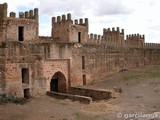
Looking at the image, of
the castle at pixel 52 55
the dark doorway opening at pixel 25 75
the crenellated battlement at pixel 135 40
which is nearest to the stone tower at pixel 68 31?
the castle at pixel 52 55

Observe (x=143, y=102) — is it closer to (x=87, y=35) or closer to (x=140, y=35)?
(x=87, y=35)

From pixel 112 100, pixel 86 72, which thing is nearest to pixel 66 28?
pixel 86 72

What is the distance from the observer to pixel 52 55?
23.6 meters

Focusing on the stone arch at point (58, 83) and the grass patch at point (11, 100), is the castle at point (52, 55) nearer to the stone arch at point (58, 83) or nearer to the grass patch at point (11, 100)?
the stone arch at point (58, 83)

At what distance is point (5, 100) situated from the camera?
18562 mm

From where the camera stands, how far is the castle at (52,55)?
19812 millimetres

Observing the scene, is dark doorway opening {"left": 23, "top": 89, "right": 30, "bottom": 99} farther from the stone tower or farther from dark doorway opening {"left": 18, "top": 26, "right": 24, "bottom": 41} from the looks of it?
the stone tower

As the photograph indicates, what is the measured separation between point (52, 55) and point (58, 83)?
3073mm

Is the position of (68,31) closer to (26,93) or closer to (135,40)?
(26,93)

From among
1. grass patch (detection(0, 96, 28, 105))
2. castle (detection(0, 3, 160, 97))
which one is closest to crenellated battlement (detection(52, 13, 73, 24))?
castle (detection(0, 3, 160, 97))

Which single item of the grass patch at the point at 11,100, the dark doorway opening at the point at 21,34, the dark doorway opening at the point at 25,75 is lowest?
the grass patch at the point at 11,100

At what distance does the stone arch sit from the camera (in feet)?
81.3

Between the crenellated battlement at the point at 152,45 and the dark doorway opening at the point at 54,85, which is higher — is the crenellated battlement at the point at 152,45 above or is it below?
above

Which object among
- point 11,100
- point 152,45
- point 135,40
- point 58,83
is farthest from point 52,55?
point 152,45
